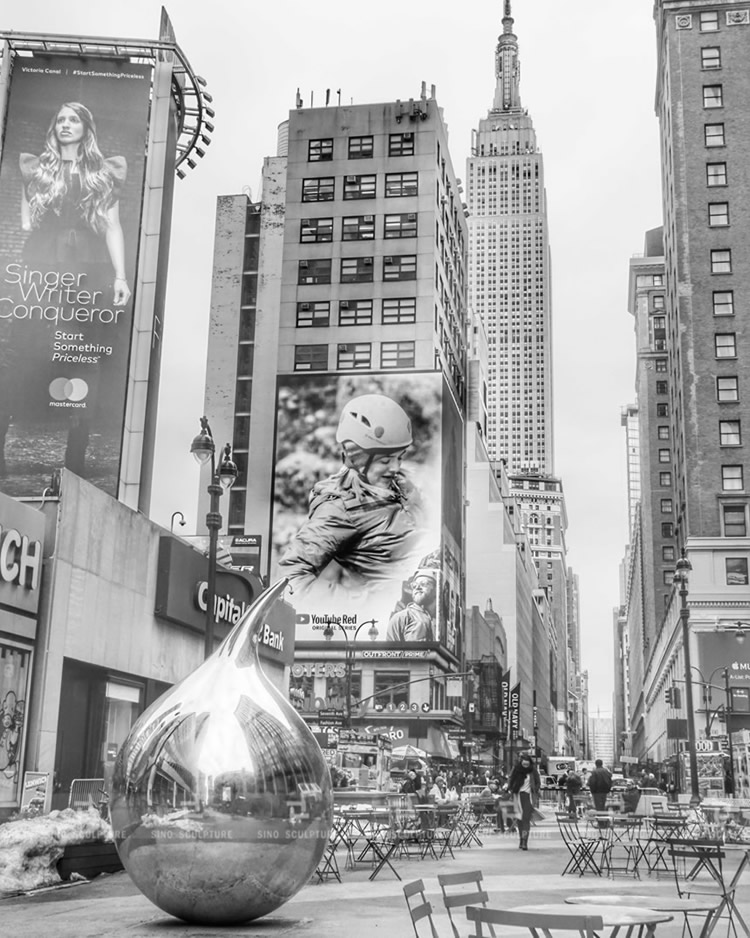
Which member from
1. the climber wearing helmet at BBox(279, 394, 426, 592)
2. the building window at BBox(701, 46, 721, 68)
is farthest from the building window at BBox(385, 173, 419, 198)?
the building window at BBox(701, 46, 721, 68)

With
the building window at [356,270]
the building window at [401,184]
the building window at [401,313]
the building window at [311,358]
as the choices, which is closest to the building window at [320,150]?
the building window at [401,184]

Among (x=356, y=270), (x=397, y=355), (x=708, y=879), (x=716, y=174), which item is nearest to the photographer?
(x=708, y=879)

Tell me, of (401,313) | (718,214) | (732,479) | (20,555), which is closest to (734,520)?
(732,479)

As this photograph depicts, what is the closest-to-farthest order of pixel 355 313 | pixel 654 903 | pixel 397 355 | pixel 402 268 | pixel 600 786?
pixel 654 903 < pixel 600 786 < pixel 397 355 < pixel 355 313 < pixel 402 268

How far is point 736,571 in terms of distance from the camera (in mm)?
67375

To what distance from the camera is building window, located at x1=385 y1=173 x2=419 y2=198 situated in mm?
88000

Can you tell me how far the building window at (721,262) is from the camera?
73625 mm

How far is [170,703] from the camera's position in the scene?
10586 millimetres

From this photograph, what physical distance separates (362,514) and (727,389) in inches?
989

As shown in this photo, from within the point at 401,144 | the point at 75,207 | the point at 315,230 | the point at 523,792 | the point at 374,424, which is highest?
the point at 401,144

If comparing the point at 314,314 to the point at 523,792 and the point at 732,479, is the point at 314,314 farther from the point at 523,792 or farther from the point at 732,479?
the point at 523,792

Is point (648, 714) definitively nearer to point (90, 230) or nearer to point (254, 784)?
point (90, 230)

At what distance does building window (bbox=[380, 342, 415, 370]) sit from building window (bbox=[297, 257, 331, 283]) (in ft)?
23.8

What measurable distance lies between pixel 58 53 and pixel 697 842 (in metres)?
37.6
